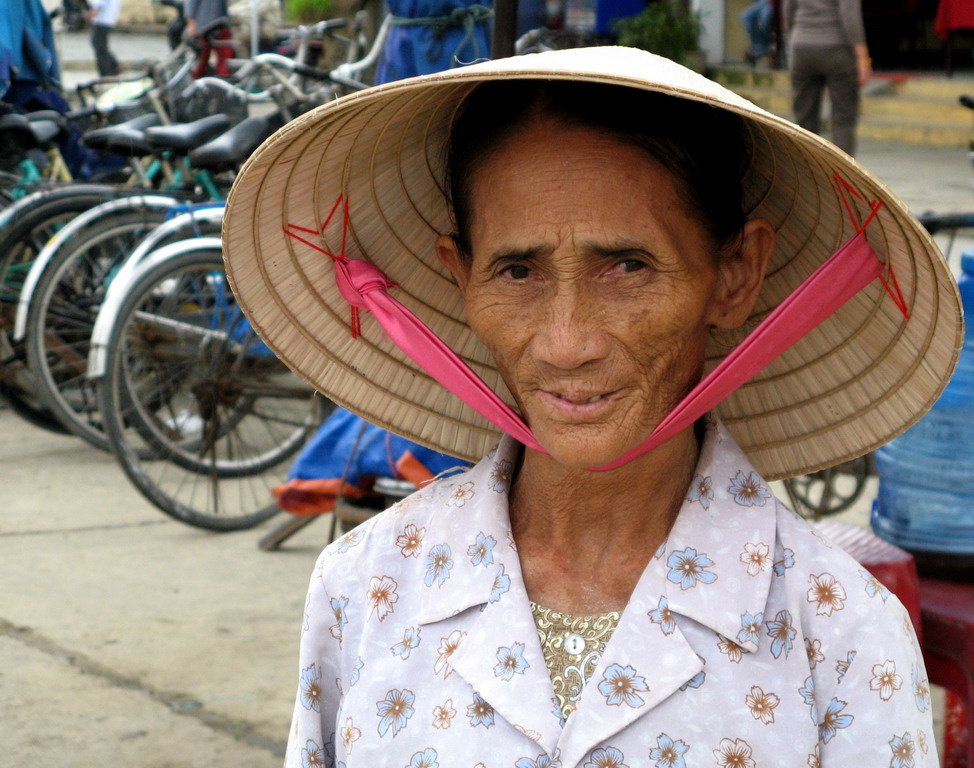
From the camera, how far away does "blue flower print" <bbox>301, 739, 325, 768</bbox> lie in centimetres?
132

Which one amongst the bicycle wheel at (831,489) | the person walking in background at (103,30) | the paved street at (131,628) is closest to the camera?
the paved street at (131,628)

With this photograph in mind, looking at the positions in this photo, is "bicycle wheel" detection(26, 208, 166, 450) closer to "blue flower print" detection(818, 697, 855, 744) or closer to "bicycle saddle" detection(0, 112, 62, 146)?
"bicycle saddle" detection(0, 112, 62, 146)

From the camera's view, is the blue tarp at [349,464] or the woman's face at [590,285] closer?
the woman's face at [590,285]

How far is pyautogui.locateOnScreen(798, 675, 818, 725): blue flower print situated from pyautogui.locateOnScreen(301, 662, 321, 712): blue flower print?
1.64 feet

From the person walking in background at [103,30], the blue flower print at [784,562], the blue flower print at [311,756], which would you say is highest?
the blue flower print at [784,562]

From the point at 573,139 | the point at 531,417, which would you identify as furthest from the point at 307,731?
the point at 573,139

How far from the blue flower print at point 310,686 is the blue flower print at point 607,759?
0.33 m

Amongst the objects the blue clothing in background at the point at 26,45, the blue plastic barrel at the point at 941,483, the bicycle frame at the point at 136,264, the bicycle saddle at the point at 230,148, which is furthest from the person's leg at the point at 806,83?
the blue plastic barrel at the point at 941,483

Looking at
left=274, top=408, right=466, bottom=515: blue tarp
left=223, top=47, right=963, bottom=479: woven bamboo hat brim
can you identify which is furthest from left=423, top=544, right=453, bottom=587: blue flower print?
left=274, top=408, right=466, bottom=515: blue tarp

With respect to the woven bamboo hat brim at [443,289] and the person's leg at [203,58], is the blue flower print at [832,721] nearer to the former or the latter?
the woven bamboo hat brim at [443,289]

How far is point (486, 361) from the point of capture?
165 cm

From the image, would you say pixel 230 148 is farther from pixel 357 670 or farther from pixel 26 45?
pixel 357 670

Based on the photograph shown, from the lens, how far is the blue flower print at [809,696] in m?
1.16

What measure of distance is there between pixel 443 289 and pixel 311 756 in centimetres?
61
